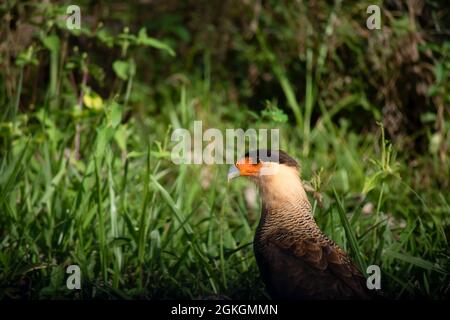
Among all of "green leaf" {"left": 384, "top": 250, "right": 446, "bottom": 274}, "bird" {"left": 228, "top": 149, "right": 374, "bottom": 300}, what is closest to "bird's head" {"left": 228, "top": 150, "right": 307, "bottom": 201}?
"bird" {"left": 228, "top": 149, "right": 374, "bottom": 300}

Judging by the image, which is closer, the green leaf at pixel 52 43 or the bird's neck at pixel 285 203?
the bird's neck at pixel 285 203

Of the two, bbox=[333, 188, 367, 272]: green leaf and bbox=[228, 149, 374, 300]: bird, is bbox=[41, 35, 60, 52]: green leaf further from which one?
bbox=[333, 188, 367, 272]: green leaf

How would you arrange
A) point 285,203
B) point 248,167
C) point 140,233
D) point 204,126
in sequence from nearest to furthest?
1. point 285,203
2. point 248,167
3. point 140,233
4. point 204,126

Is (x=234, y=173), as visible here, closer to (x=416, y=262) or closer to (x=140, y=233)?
(x=140, y=233)

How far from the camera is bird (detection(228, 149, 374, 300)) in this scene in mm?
2961

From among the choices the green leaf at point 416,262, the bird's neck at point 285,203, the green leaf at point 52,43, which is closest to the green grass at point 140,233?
the green leaf at point 416,262

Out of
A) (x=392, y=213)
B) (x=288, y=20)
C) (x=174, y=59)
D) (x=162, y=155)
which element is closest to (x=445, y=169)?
(x=392, y=213)

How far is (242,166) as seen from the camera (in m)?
3.32

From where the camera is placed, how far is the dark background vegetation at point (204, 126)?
3582 millimetres

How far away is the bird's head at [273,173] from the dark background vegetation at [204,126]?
0.69ft

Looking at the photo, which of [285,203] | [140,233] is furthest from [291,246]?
[140,233]

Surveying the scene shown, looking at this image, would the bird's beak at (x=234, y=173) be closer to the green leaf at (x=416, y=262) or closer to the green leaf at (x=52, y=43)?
the green leaf at (x=416, y=262)

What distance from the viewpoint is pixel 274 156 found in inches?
128

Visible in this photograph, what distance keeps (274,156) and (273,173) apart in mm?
70
